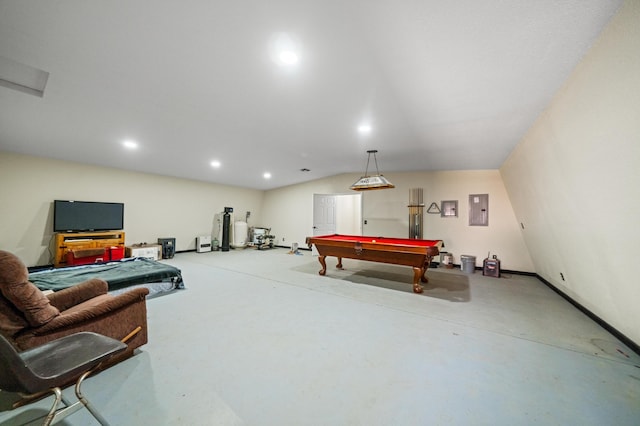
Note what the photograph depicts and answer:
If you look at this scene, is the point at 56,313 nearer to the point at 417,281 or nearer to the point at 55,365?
the point at 55,365

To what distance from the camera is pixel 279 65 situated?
2.25 meters

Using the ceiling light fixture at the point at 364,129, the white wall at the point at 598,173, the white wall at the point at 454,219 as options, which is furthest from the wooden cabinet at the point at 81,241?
the white wall at the point at 598,173

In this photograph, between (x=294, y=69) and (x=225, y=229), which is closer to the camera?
(x=294, y=69)

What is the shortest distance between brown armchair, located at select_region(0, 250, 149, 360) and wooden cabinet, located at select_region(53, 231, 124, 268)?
4.21 metres

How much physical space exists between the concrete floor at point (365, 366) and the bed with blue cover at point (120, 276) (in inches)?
13.6

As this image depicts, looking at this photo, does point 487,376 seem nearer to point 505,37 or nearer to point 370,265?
point 505,37

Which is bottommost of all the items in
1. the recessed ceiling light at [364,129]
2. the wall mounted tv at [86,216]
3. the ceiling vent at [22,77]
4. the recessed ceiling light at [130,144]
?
the wall mounted tv at [86,216]

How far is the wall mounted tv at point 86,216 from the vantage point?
5125 millimetres

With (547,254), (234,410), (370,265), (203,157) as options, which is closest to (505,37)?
(234,410)

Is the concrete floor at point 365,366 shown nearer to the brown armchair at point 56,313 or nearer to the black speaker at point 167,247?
the brown armchair at point 56,313

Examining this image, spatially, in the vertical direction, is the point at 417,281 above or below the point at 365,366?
above

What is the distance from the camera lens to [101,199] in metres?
5.92

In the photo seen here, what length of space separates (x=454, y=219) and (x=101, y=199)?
9.25 meters

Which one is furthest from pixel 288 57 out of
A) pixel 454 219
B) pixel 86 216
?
pixel 86 216
